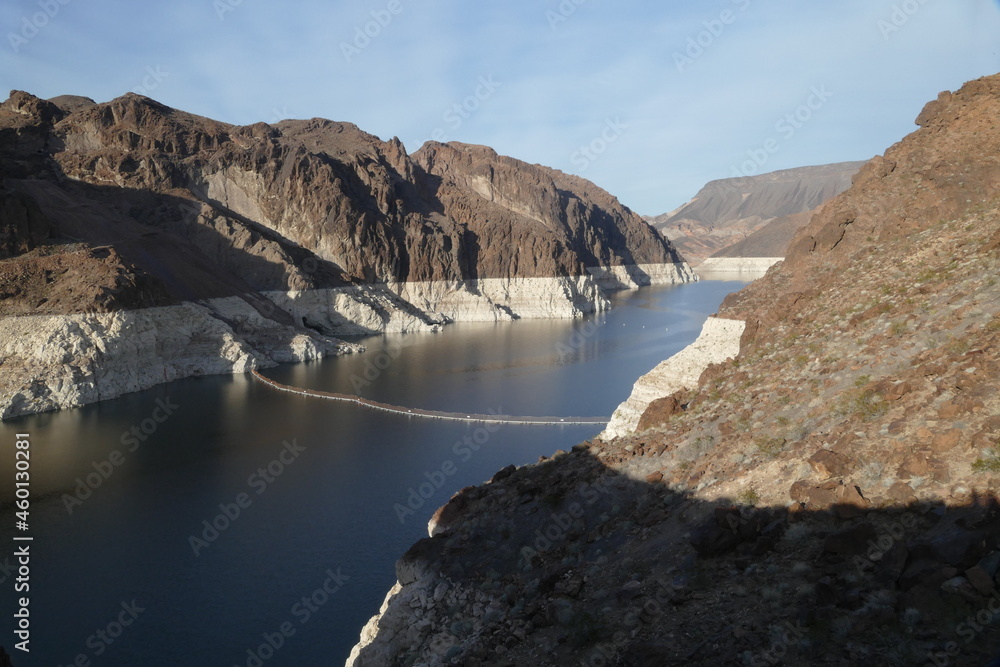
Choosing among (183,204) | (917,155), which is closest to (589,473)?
(917,155)

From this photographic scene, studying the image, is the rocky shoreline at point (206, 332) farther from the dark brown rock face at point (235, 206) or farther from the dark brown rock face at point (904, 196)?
the dark brown rock face at point (904, 196)

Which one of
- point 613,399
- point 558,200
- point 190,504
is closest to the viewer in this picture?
point 190,504

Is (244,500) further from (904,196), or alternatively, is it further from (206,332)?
(206,332)

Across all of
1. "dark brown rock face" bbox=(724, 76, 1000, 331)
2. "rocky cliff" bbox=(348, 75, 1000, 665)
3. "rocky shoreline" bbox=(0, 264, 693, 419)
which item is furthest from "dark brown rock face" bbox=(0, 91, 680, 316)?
"dark brown rock face" bbox=(724, 76, 1000, 331)

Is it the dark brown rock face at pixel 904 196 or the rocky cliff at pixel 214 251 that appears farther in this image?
the rocky cliff at pixel 214 251

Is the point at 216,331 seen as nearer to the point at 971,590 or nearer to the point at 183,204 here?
the point at 183,204

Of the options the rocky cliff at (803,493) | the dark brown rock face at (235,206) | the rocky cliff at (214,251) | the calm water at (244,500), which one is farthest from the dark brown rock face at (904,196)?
the dark brown rock face at (235,206)

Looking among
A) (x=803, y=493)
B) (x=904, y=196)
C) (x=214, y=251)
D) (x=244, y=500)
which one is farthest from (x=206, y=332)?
(x=803, y=493)
